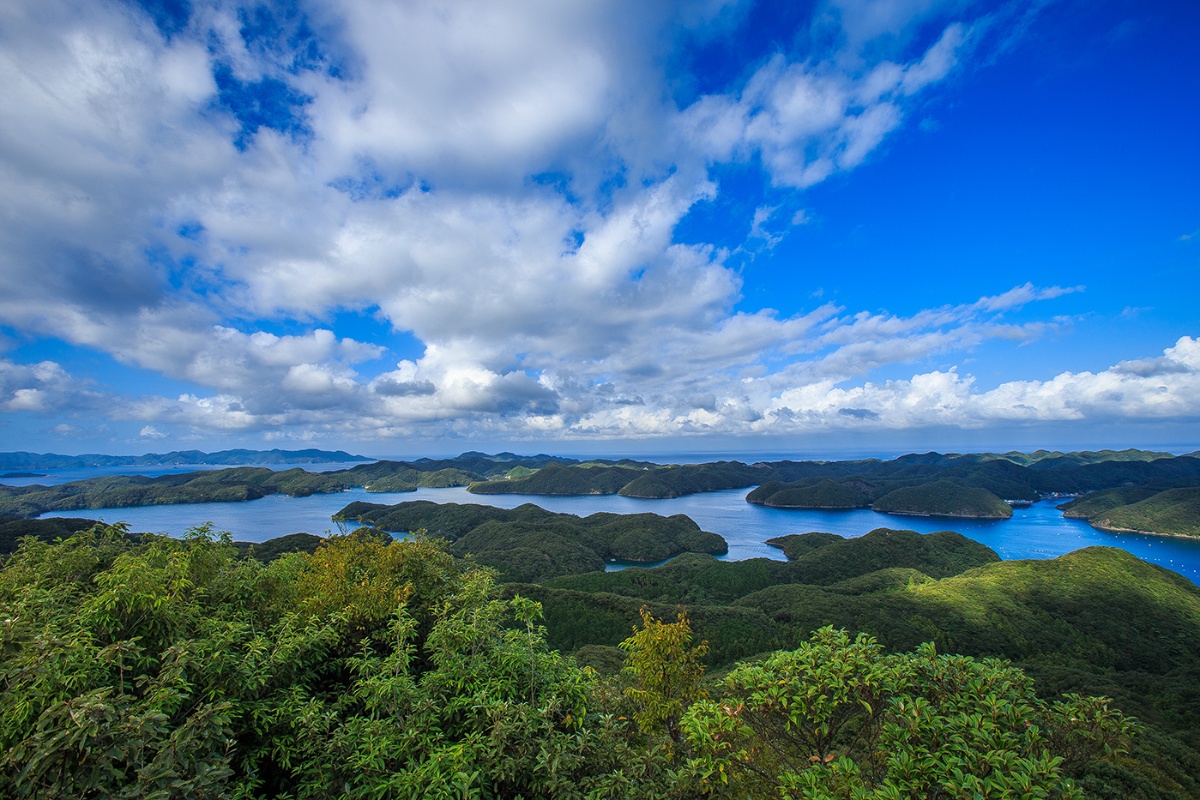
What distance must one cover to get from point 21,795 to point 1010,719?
13.1 metres

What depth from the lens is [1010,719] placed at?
25.8ft

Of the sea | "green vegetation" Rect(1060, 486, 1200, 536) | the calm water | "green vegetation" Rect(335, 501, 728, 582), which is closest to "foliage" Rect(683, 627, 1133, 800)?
"green vegetation" Rect(335, 501, 728, 582)

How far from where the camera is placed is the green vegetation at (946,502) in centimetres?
17400

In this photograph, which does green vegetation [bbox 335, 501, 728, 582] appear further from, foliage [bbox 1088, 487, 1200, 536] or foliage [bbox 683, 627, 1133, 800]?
foliage [bbox 1088, 487, 1200, 536]

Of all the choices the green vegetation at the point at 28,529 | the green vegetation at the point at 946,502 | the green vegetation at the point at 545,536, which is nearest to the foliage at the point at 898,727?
the green vegetation at the point at 545,536

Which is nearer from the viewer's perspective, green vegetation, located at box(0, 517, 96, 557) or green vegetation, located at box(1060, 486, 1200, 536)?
green vegetation, located at box(0, 517, 96, 557)

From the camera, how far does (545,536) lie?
375 ft

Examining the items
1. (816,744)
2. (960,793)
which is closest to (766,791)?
(816,744)

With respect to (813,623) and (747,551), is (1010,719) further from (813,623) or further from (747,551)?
(747,551)

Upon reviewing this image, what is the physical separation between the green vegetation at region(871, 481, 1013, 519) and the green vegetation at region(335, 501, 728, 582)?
103 m

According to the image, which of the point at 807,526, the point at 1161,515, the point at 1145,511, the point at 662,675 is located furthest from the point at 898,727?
the point at 1145,511

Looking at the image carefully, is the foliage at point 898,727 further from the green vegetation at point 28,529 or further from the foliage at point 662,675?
the green vegetation at point 28,529

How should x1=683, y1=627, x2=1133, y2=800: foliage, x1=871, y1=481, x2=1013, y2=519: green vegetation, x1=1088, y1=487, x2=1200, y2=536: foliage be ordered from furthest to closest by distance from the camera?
x1=871, y1=481, x2=1013, y2=519: green vegetation, x1=1088, y1=487, x2=1200, y2=536: foliage, x1=683, y1=627, x2=1133, y2=800: foliage

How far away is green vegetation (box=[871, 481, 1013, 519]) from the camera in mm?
174000
